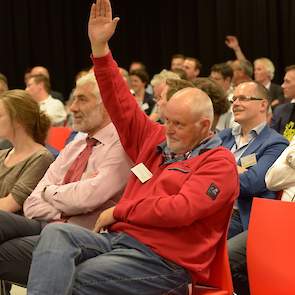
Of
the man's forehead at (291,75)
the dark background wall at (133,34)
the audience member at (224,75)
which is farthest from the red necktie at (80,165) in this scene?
the dark background wall at (133,34)

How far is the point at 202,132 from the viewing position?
8.56ft

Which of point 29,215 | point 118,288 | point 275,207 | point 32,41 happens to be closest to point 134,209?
point 118,288

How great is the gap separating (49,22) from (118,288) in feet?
26.6

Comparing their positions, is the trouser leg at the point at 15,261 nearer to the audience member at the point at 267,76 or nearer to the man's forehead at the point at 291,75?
the man's forehead at the point at 291,75

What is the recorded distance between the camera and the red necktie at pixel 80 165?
301cm

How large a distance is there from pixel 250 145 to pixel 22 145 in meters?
1.17

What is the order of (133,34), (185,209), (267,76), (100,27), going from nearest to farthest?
(185,209) → (100,27) → (267,76) → (133,34)

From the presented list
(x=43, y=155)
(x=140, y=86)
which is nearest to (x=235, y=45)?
(x=140, y=86)

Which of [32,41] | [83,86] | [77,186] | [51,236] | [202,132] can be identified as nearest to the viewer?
[51,236]

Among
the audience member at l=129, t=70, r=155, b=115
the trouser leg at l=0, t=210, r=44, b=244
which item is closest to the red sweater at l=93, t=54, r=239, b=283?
the trouser leg at l=0, t=210, r=44, b=244

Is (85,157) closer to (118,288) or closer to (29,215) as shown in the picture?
(29,215)

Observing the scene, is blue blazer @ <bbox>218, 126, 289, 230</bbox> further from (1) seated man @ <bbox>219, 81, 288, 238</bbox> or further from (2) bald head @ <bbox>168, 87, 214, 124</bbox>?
(2) bald head @ <bbox>168, 87, 214, 124</bbox>

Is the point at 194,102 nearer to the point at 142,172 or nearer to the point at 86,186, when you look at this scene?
the point at 142,172

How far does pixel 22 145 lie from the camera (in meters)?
3.37
